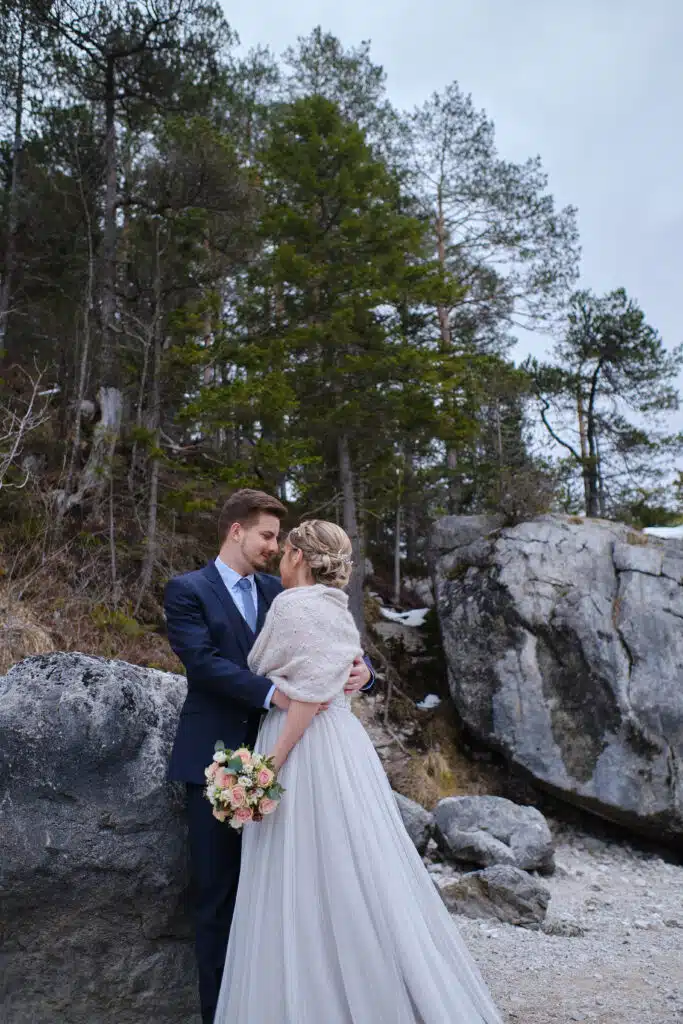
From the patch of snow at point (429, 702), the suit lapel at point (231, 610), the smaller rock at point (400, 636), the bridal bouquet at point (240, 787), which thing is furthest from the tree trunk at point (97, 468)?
the bridal bouquet at point (240, 787)

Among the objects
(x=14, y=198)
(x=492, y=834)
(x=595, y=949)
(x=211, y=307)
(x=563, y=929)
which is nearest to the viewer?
(x=595, y=949)

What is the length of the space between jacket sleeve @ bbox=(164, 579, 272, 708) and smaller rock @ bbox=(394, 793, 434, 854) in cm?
574

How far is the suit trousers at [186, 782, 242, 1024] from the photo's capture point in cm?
324

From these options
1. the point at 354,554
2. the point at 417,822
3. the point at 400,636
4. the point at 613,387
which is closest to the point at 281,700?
the point at 417,822

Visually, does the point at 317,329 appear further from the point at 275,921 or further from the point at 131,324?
the point at 275,921

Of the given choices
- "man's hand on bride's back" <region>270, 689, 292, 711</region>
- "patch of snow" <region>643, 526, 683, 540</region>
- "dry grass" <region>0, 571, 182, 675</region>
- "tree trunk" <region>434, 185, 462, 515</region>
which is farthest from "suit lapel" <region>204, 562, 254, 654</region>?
"tree trunk" <region>434, 185, 462, 515</region>

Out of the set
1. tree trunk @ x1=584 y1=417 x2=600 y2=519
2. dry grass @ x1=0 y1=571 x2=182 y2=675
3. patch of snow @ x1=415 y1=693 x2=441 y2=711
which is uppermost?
tree trunk @ x1=584 y1=417 x2=600 y2=519

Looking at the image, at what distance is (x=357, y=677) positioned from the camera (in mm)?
3438

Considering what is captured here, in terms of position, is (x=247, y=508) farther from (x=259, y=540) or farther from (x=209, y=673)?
(x=209, y=673)

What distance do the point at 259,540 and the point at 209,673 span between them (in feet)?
2.15

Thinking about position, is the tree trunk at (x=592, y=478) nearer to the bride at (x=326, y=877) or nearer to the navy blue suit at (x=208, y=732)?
the bride at (x=326, y=877)

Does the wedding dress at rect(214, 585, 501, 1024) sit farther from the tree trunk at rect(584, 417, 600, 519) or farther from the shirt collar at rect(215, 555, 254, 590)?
the tree trunk at rect(584, 417, 600, 519)

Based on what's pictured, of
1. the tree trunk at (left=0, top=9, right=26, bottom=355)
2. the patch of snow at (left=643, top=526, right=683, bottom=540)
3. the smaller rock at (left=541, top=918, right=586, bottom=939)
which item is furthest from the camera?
the tree trunk at (left=0, top=9, right=26, bottom=355)

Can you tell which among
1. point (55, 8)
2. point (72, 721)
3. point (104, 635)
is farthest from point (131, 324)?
point (72, 721)
